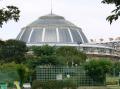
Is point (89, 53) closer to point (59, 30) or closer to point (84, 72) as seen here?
point (59, 30)

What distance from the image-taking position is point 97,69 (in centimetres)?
5622

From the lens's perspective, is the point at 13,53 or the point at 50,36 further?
the point at 50,36

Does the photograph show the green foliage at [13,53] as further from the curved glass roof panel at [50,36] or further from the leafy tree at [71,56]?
the curved glass roof panel at [50,36]

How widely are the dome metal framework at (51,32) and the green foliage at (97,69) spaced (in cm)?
8689

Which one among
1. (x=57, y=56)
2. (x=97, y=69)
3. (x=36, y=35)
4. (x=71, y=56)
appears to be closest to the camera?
(x=97, y=69)

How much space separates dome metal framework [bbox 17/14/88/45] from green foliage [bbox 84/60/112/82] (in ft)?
285

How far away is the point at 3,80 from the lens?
27.8 meters

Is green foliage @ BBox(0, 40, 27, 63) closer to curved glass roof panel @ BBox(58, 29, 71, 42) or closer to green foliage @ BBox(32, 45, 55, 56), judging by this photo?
green foliage @ BBox(32, 45, 55, 56)

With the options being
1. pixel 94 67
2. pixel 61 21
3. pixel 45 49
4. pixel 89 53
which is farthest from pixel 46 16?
pixel 94 67

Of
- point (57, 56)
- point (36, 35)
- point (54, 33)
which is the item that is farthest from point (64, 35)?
point (57, 56)

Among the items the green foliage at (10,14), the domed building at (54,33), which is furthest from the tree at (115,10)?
the domed building at (54,33)

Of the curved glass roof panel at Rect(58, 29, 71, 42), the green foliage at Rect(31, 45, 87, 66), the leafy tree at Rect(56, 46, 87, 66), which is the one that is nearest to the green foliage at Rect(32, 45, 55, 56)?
the green foliage at Rect(31, 45, 87, 66)

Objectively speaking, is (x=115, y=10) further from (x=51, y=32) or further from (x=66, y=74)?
(x=51, y=32)

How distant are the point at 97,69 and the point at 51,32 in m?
94.1
